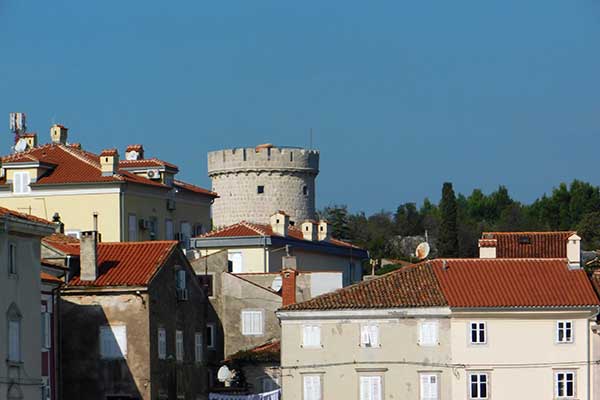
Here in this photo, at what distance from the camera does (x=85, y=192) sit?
87562 mm

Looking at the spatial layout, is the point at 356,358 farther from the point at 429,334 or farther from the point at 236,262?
the point at 236,262

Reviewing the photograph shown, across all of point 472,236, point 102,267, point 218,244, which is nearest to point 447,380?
point 102,267

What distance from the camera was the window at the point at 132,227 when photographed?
Result: 88.6 metres

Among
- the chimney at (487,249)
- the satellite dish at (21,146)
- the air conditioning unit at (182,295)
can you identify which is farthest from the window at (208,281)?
the satellite dish at (21,146)

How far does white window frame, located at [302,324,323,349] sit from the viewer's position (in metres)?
77.6

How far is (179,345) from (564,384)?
52.5ft

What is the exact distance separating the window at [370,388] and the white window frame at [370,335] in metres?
1.37

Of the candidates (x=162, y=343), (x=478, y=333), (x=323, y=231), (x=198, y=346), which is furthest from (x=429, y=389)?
(x=323, y=231)

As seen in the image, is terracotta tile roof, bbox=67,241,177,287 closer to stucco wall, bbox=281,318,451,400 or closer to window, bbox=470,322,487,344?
stucco wall, bbox=281,318,451,400

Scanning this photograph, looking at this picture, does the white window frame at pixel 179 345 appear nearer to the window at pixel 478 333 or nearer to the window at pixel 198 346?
the window at pixel 198 346

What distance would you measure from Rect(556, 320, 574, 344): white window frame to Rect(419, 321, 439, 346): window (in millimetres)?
5049

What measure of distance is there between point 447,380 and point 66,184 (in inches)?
868

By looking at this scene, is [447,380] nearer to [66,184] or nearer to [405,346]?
[405,346]

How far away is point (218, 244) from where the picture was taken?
94125 millimetres
